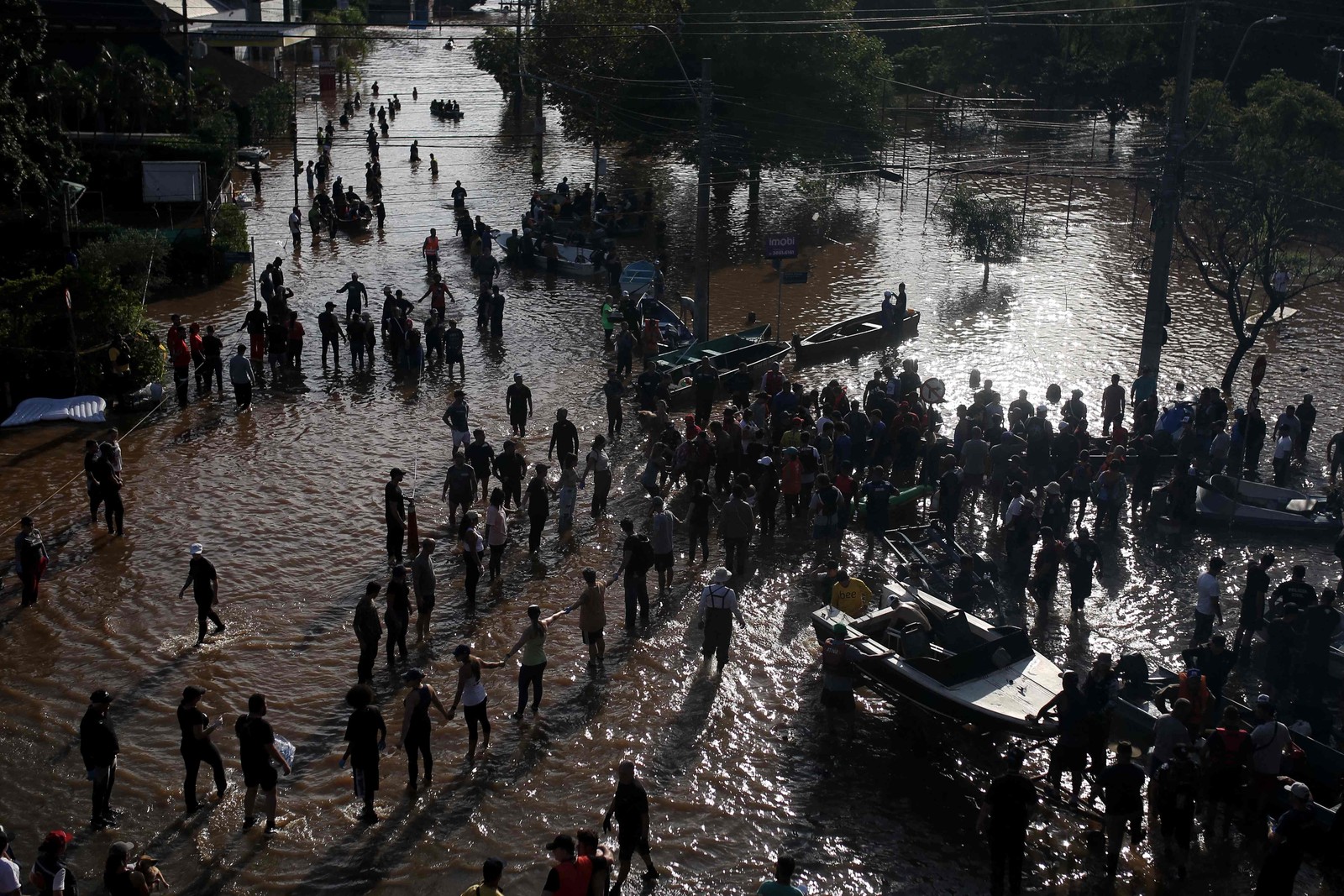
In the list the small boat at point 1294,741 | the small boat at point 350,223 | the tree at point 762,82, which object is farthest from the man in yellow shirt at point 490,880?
the small boat at point 350,223

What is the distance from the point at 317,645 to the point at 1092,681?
29.9ft

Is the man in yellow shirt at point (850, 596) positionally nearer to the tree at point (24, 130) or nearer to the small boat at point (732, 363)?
the small boat at point (732, 363)

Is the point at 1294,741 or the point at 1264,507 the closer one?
the point at 1294,741

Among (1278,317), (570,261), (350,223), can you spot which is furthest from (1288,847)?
(350,223)

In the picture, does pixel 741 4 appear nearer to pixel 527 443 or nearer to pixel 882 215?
pixel 882 215

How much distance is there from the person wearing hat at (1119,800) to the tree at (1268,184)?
71.4 feet

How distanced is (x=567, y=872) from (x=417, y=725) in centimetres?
311

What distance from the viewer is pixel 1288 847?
35.1 feet

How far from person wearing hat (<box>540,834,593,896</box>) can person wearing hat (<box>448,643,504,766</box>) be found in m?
3.23

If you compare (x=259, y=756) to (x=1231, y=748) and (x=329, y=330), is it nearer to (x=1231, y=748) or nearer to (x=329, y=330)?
(x=1231, y=748)

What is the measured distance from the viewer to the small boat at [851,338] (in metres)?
29.1

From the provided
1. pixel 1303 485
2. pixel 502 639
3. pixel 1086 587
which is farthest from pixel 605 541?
pixel 1303 485

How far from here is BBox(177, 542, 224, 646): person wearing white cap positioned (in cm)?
1495

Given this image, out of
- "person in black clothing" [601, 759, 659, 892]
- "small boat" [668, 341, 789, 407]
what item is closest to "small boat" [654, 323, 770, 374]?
"small boat" [668, 341, 789, 407]
